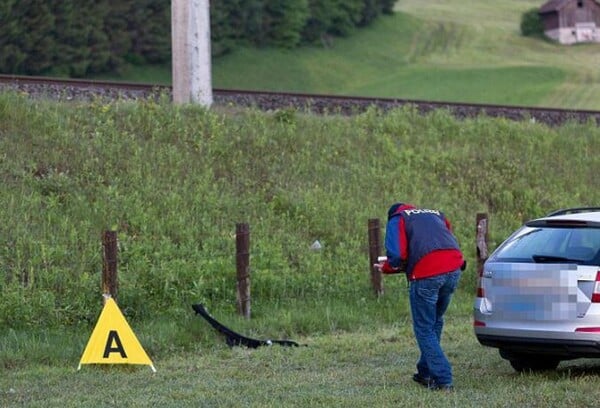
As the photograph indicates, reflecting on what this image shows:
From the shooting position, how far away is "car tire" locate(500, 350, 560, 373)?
10867 mm

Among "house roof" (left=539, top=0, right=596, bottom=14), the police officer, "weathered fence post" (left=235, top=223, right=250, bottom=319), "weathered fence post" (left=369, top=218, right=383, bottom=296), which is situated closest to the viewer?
the police officer

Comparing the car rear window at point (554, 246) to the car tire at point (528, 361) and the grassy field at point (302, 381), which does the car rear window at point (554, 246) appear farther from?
the grassy field at point (302, 381)

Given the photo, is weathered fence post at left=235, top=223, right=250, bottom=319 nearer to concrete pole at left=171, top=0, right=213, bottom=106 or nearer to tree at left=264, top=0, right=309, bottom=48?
concrete pole at left=171, top=0, right=213, bottom=106

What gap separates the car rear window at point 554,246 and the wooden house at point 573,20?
70113 mm

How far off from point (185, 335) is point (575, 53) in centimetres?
6541

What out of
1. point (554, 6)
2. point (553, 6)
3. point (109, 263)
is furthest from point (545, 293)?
point (553, 6)

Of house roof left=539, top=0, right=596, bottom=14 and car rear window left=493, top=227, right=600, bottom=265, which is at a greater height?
house roof left=539, top=0, right=596, bottom=14

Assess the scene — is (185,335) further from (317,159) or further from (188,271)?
(317,159)

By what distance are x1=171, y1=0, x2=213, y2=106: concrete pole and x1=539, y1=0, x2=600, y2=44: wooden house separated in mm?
60210

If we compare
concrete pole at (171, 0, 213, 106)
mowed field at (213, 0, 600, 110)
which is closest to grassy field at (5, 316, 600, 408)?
concrete pole at (171, 0, 213, 106)

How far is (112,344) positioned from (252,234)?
5.69 metres

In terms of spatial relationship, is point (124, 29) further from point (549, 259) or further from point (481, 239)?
point (549, 259)

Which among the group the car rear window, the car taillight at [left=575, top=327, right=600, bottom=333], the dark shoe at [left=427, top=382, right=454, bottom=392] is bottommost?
the dark shoe at [left=427, top=382, right=454, bottom=392]

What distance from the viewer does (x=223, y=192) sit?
1806 centimetres
